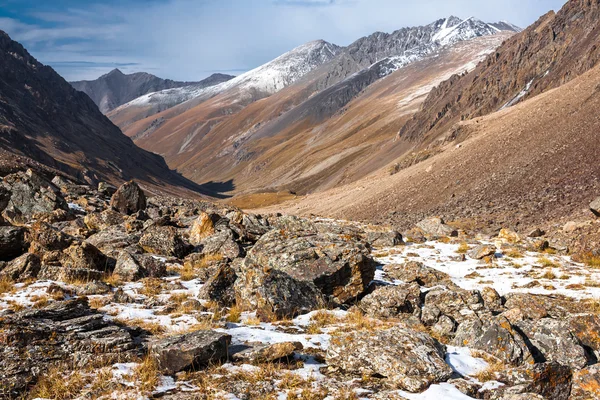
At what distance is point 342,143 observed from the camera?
14925 cm

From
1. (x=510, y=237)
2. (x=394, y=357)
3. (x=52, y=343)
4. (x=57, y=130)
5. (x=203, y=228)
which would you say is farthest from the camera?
(x=57, y=130)

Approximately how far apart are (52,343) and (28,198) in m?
17.1

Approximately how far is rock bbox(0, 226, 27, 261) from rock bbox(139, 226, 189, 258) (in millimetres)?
4303

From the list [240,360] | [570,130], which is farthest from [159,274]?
[570,130]

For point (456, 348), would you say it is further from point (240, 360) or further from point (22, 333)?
point (22, 333)

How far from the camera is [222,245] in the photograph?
17.5 meters

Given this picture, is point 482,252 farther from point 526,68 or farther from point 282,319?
point 526,68

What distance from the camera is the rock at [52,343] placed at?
708 centimetres

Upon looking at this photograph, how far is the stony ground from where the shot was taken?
24.5 feet

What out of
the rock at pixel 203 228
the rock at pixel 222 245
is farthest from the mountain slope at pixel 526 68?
the rock at pixel 222 245

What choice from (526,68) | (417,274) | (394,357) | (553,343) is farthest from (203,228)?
(526,68)

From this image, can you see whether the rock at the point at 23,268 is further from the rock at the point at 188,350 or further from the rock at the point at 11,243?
the rock at the point at 188,350

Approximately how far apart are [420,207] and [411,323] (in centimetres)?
3890

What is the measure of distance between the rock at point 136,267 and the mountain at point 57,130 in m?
81.7
